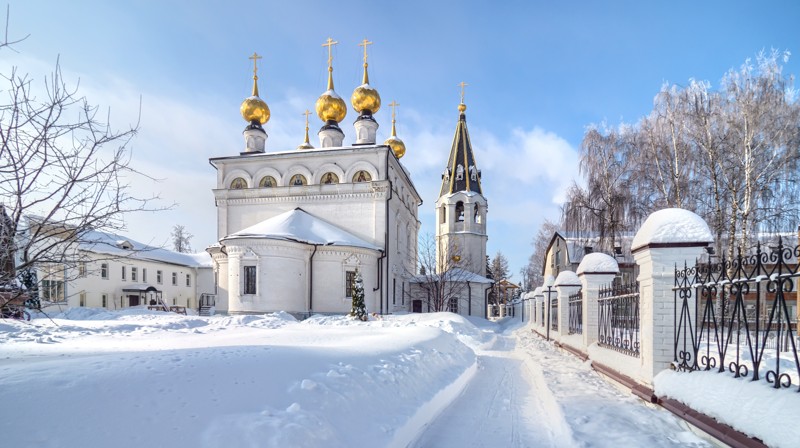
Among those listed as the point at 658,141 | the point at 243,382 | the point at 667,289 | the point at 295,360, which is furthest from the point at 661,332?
the point at 658,141

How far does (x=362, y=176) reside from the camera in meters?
22.4

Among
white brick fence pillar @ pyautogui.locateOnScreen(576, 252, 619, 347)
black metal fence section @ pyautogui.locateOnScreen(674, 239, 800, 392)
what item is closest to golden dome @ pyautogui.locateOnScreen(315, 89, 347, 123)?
white brick fence pillar @ pyautogui.locateOnScreen(576, 252, 619, 347)

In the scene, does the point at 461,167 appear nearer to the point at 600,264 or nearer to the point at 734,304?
the point at 600,264

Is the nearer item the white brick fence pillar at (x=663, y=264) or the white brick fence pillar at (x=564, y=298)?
the white brick fence pillar at (x=663, y=264)

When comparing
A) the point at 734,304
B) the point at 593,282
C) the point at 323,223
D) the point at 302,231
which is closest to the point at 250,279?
the point at 302,231

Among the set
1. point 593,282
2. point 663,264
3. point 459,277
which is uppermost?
point 663,264

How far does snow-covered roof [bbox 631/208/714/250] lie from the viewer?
15.4 feet

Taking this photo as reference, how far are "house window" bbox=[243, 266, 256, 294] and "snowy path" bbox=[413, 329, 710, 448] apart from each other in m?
13.5

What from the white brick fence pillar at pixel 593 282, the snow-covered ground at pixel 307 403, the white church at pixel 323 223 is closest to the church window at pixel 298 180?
the white church at pixel 323 223

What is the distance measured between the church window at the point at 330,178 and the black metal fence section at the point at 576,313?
15.2m

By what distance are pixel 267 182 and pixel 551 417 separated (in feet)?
70.3

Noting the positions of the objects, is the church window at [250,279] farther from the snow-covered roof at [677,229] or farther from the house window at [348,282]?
the snow-covered roof at [677,229]

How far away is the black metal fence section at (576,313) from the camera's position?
9.72 m

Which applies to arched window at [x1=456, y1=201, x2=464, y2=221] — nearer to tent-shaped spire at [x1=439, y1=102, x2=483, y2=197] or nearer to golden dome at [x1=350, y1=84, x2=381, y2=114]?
tent-shaped spire at [x1=439, y1=102, x2=483, y2=197]
